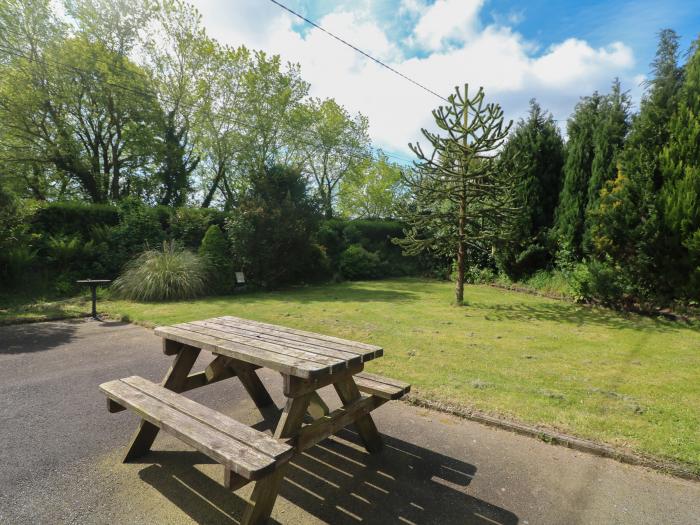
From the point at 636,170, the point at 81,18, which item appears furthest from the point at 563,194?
the point at 81,18

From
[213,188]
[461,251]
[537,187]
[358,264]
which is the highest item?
[213,188]

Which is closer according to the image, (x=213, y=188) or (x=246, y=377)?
(x=246, y=377)

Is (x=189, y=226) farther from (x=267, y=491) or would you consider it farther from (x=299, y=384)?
(x=267, y=491)

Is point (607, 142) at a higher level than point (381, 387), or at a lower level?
higher

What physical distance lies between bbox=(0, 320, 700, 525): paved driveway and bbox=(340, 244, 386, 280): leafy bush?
1078cm

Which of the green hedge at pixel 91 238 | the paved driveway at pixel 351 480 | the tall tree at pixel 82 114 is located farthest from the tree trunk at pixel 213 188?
the paved driveway at pixel 351 480

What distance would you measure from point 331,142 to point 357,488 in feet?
90.7

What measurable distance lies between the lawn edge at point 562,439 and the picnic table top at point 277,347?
124cm

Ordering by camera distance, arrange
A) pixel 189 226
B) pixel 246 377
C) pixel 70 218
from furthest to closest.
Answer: pixel 189 226
pixel 70 218
pixel 246 377

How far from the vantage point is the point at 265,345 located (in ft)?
8.66

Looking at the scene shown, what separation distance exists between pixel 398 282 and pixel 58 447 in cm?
1177

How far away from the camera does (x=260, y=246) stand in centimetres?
1100

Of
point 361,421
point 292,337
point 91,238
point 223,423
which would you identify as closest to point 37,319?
point 91,238

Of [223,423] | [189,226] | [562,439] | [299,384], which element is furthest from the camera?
[189,226]
